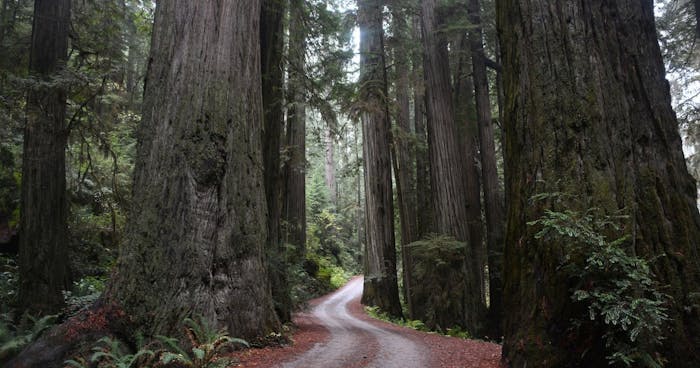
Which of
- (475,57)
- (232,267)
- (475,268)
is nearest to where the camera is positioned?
(232,267)

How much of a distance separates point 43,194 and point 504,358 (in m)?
8.36

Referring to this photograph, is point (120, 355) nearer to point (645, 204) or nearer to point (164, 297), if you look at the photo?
point (164, 297)

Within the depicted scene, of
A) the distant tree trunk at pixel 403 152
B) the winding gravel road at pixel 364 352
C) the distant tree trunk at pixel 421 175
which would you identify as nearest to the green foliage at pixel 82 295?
the winding gravel road at pixel 364 352

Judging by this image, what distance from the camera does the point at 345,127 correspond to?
13695mm

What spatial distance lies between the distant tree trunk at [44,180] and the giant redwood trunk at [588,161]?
7.88 meters

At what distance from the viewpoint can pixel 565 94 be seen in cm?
406

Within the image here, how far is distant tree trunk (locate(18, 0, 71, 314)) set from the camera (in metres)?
8.10

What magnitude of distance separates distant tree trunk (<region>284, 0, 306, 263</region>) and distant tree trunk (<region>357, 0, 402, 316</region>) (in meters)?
2.36

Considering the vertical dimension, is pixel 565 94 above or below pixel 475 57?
below

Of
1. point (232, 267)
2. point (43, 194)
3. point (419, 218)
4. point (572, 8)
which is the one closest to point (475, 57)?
point (419, 218)

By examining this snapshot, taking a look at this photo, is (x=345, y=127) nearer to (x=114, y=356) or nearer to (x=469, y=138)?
(x=469, y=138)

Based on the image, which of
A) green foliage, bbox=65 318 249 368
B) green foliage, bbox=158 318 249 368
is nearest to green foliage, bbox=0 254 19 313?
green foliage, bbox=65 318 249 368

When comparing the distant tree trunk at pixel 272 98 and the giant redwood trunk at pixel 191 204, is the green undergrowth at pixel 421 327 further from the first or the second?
the giant redwood trunk at pixel 191 204

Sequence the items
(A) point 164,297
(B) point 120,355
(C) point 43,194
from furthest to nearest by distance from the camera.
→ 1. (C) point 43,194
2. (A) point 164,297
3. (B) point 120,355
